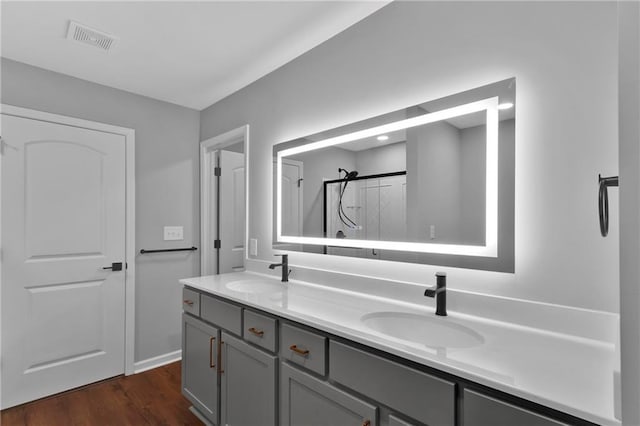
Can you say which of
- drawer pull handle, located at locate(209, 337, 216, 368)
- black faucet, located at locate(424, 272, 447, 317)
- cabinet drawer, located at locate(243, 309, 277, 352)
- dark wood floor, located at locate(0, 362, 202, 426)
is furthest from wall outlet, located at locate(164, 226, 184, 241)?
black faucet, located at locate(424, 272, 447, 317)

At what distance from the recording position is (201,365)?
195cm

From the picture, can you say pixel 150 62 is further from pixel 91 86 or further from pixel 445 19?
pixel 445 19

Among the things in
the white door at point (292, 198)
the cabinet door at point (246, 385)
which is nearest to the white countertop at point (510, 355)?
the cabinet door at point (246, 385)

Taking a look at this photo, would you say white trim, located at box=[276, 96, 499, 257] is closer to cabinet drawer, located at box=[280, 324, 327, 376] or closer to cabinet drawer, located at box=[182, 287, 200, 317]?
cabinet drawer, located at box=[280, 324, 327, 376]

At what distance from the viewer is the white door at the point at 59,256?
2205 millimetres

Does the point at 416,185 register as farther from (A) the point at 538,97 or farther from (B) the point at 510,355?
(B) the point at 510,355

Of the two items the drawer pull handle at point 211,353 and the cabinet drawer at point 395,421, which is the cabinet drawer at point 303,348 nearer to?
the cabinet drawer at point 395,421

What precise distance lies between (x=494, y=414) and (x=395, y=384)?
28 cm

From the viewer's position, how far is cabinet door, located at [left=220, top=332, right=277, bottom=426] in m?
1.45

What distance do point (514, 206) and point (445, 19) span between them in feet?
2.93

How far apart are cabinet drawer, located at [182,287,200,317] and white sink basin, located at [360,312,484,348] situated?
3.89ft

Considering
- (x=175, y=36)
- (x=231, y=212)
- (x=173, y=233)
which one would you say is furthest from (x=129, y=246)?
(x=175, y=36)

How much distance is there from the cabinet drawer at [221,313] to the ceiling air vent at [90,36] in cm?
170

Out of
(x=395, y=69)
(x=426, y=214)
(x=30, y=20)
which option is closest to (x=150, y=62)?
(x=30, y=20)
